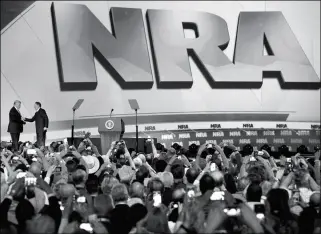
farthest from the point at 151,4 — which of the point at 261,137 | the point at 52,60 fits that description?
the point at 261,137

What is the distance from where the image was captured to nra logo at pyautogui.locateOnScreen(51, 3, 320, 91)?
52.2 feet

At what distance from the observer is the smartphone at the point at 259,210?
3.71 metres

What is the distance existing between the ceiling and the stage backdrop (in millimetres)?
138

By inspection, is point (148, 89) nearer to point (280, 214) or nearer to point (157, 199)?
point (157, 199)

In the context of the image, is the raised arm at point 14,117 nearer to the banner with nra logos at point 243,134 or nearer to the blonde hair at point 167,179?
the banner with nra logos at point 243,134

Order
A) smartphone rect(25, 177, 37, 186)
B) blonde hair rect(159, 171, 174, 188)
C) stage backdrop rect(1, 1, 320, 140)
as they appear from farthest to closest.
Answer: stage backdrop rect(1, 1, 320, 140), blonde hair rect(159, 171, 174, 188), smartphone rect(25, 177, 37, 186)

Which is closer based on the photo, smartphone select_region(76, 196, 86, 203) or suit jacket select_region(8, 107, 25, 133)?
smartphone select_region(76, 196, 86, 203)

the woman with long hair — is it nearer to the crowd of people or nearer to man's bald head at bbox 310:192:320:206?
the crowd of people

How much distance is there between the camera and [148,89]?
16578 millimetres

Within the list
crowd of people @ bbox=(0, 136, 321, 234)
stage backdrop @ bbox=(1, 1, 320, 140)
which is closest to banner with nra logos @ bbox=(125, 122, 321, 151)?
stage backdrop @ bbox=(1, 1, 320, 140)

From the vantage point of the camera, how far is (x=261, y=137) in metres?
16.6

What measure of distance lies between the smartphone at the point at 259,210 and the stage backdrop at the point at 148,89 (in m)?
12.3

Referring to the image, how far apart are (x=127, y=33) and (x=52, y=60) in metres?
2.42

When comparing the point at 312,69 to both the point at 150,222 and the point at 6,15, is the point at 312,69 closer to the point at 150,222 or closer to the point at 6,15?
the point at 6,15
